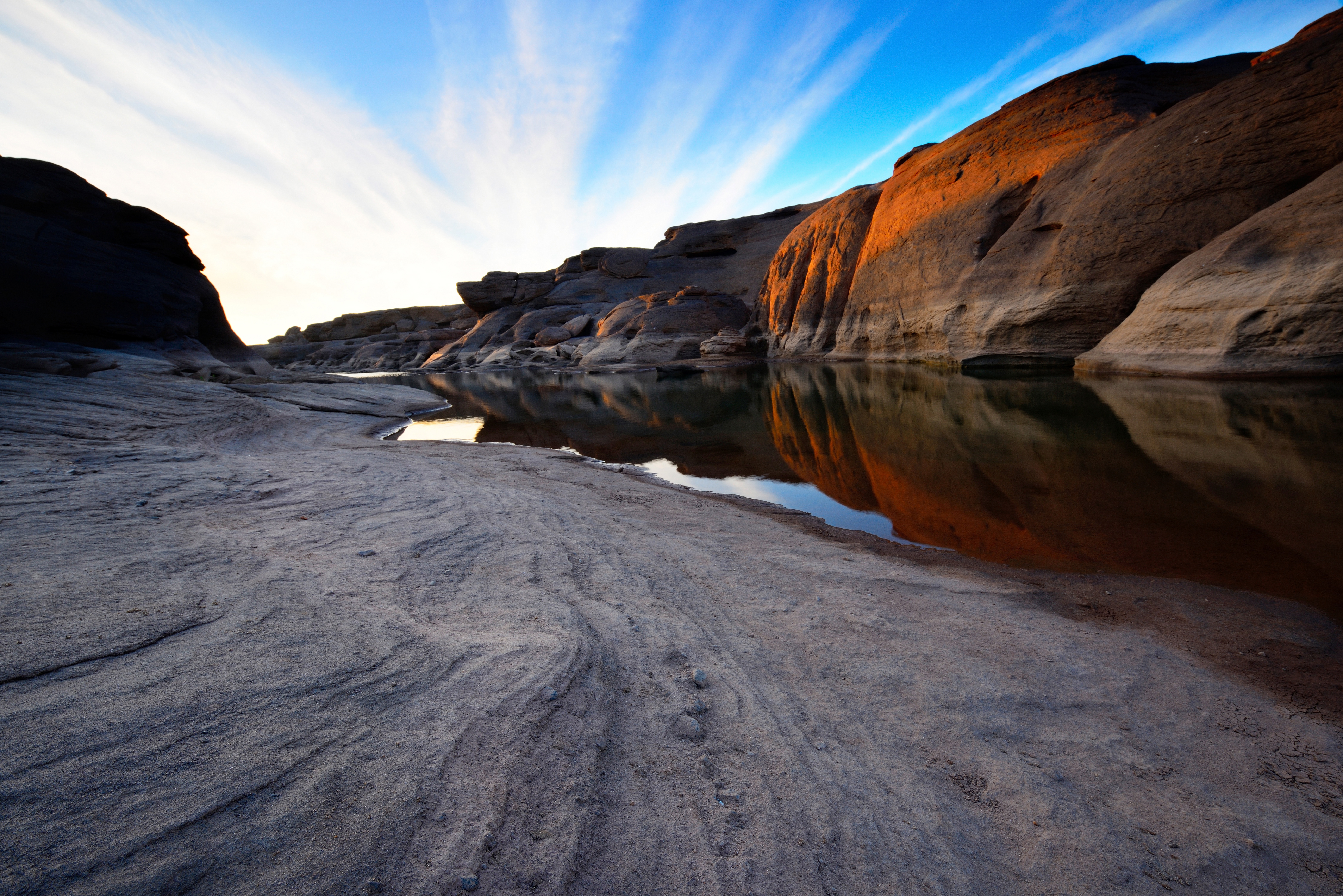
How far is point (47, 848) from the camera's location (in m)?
1.14

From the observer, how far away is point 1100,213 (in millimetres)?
14281

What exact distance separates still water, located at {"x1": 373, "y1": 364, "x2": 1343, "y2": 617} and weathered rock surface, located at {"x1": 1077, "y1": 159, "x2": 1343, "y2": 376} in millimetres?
535

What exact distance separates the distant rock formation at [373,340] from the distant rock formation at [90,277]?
36052 mm

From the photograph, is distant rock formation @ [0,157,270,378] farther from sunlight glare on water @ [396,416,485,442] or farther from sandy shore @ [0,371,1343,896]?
sandy shore @ [0,371,1343,896]

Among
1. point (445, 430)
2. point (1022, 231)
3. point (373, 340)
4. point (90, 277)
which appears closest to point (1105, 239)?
point (1022, 231)

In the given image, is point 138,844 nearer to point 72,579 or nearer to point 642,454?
point 72,579

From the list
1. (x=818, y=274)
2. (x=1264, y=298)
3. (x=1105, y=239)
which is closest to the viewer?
(x=1264, y=298)

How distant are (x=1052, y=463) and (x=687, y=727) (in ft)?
22.6

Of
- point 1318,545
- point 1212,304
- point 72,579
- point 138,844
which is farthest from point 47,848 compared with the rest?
point 1212,304

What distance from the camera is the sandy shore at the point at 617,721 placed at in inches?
53.0

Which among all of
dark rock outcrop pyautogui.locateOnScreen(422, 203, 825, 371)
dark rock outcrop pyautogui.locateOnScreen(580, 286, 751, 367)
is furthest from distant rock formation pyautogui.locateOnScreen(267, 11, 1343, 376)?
dark rock outcrop pyautogui.locateOnScreen(422, 203, 825, 371)

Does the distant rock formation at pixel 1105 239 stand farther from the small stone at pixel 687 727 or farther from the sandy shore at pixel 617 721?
the small stone at pixel 687 727

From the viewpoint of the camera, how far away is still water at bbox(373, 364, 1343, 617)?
4250mm

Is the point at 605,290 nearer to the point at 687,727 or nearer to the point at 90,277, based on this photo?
the point at 90,277
